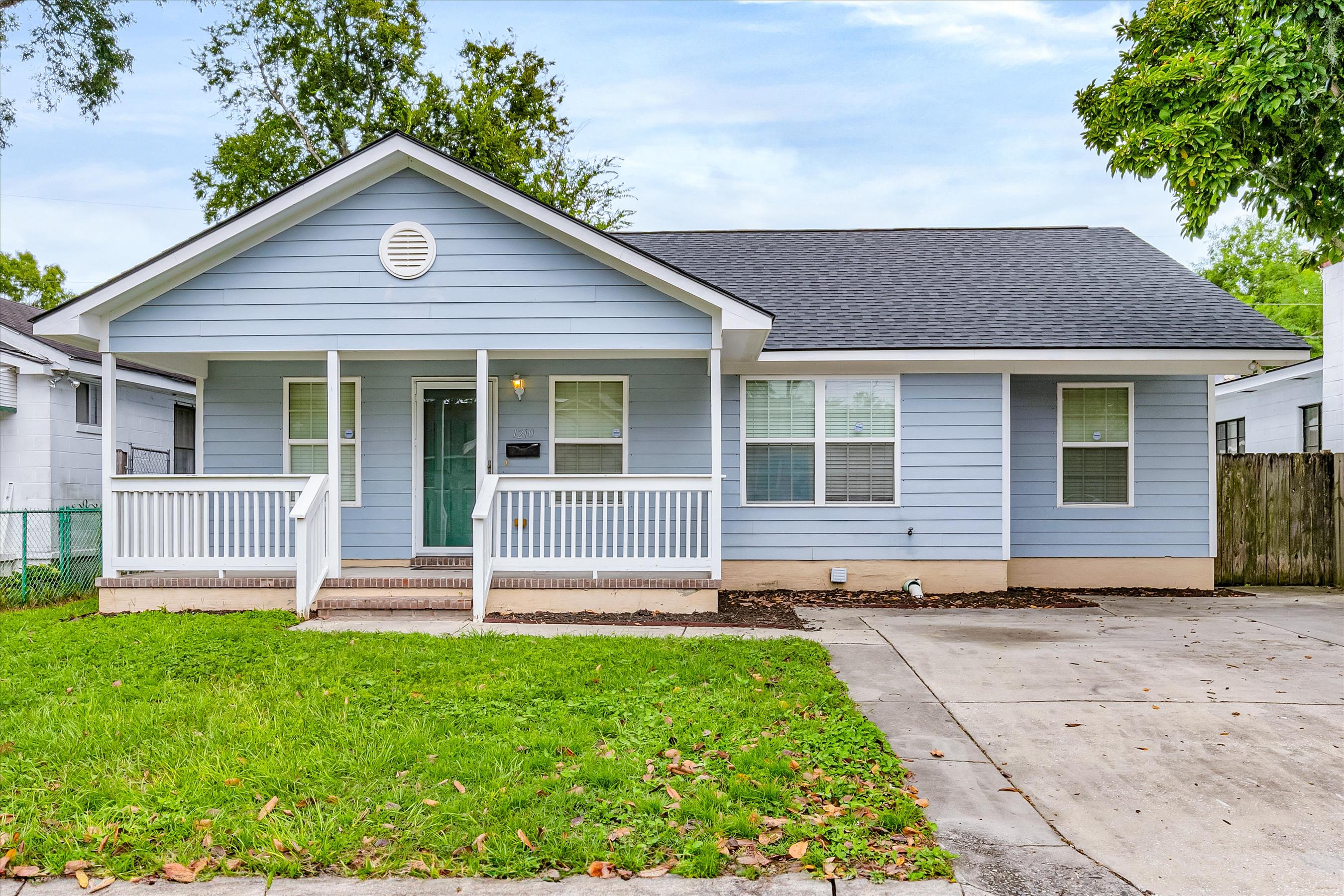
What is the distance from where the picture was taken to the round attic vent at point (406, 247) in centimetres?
786

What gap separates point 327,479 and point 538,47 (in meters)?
17.4

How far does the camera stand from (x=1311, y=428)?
1323 cm

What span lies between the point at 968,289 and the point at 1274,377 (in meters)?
7.18

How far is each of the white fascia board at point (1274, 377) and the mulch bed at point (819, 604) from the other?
16.7ft

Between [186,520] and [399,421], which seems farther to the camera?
[399,421]

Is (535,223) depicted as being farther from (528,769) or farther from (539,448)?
(528,769)

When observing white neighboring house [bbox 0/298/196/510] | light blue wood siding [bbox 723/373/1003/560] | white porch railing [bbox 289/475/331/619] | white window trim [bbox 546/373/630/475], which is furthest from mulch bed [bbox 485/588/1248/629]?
white neighboring house [bbox 0/298/196/510]

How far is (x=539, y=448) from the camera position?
928cm

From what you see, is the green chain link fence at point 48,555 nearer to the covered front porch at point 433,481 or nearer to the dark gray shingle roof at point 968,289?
the covered front porch at point 433,481

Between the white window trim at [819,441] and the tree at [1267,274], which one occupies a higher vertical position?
the tree at [1267,274]

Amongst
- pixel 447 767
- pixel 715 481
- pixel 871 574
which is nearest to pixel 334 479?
pixel 715 481

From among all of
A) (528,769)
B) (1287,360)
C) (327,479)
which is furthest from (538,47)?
(528,769)

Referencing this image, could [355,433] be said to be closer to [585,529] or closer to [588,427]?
[588,427]

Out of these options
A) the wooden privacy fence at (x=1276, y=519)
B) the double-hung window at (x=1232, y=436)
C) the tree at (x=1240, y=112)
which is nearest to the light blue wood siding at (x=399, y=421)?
the tree at (x=1240, y=112)
